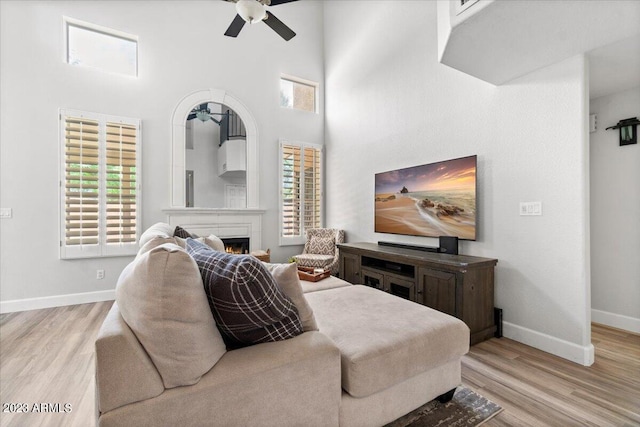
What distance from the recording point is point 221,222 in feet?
14.5

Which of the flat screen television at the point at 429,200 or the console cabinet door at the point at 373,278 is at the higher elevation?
the flat screen television at the point at 429,200

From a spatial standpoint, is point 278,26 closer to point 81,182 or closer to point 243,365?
point 81,182

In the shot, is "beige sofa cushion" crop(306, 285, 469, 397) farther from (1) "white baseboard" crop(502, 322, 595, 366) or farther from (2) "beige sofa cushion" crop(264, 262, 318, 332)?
(1) "white baseboard" crop(502, 322, 595, 366)

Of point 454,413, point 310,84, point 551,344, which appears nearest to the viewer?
point 454,413

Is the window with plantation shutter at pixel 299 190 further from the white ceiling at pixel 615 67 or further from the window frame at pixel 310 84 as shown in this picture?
the white ceiling at pixel 615 67

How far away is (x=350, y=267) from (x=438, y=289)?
4.52 feet

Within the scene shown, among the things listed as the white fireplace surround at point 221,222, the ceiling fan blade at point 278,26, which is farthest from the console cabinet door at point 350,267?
the ceiling fan blade at point 278,26

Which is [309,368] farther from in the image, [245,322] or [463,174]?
[463,174]

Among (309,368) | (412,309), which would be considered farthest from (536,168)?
(309,368)

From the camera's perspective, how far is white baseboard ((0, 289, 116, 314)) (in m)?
3.29

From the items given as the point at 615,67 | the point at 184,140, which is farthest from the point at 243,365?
the point at 184,140

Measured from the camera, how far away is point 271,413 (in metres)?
1.11

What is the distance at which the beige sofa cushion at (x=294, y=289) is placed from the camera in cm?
129

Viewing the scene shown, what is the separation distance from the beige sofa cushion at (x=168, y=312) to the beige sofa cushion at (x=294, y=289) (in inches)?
14.2
